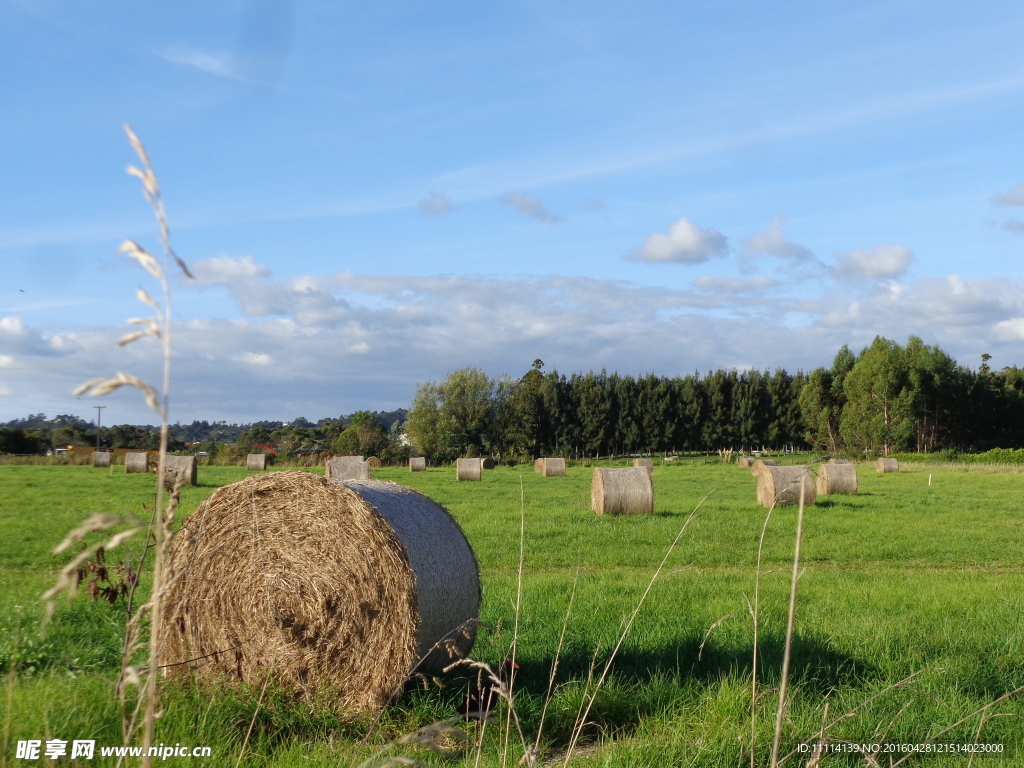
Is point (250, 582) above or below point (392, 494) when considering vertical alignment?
below

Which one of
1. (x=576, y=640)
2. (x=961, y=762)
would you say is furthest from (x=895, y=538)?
(x=961, y=762)

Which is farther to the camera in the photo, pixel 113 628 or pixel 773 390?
pixel 773 390

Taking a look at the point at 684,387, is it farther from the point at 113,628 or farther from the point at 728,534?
the point at 113,628

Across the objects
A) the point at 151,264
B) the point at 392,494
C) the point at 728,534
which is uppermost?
the point at 151,264

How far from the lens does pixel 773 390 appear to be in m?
78.3

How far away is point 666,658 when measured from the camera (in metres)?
6.52

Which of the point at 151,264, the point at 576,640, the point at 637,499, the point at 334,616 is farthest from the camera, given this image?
the point at 637,499

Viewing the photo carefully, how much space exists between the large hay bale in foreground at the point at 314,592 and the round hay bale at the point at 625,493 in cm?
1341

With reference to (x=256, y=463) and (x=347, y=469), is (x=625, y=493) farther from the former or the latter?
(x=256, y=463)

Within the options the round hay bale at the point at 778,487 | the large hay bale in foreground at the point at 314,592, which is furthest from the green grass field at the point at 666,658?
the round hay bale at the point at 778,487

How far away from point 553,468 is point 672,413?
1433 inches

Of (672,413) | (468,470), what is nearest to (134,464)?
(468,470)

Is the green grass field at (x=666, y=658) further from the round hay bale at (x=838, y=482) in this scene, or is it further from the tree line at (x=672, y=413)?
the tree line at (x=672, y=413)

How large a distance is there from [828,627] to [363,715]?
4.41m
